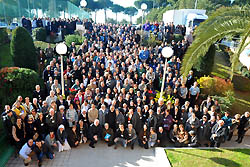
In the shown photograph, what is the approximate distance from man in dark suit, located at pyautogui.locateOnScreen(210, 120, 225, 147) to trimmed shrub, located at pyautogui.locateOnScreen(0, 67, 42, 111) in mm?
8074

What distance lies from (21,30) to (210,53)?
11.3 m

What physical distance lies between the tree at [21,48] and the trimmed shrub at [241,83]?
13.8 metres

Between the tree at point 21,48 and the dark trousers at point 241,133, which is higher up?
the tree at point 21,48

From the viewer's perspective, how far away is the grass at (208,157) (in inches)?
290

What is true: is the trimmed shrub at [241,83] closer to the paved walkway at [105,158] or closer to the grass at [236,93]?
the grass at [236,93]

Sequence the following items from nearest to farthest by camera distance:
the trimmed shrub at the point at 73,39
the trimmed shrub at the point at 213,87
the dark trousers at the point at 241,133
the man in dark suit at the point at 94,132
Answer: the man in dark suit at the point at 94,132 → the dark trousers at the point at 241,133 → the trimmed shrub at the point at 213,87 → the trimmed shrub at the point at 73,39

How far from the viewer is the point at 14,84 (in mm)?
9188

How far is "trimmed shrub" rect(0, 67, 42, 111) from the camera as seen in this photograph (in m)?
9.00

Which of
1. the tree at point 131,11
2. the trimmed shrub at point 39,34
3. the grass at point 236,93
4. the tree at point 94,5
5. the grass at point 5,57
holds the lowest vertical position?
the grass at point 236,93

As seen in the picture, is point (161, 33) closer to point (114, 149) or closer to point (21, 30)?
point (21, 30)

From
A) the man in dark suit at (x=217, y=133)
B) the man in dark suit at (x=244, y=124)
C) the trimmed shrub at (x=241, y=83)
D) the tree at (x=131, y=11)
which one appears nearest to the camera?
the man in dark suit at (x=217, y=133)

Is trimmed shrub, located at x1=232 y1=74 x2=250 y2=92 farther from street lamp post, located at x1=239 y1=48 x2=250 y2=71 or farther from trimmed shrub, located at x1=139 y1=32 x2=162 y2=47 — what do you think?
street lamp post, located at x1=239 y1=48 x2=250 y2=71

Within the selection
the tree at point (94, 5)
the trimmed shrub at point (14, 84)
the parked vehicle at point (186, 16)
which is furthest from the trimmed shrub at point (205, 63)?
the tree at point (94, 5)

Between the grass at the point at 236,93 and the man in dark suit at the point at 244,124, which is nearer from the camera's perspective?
the man in dark suit at the point at 244,124
